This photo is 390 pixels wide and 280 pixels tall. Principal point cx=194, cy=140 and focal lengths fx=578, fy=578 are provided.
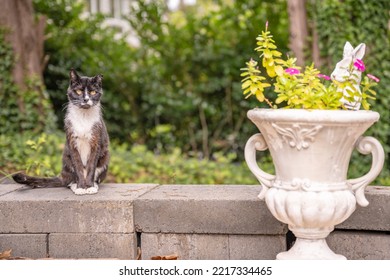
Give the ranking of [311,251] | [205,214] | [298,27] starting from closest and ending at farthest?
[311,251] → [205,214] → [298,27]

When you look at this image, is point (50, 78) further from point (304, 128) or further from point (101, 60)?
point (304, 128)

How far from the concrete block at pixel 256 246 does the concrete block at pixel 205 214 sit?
54 millimetres

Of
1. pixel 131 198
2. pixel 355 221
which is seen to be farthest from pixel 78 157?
pixel 355 221

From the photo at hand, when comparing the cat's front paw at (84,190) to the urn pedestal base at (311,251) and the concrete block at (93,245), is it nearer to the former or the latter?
the concrete block at (93,245)

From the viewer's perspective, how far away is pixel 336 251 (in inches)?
133

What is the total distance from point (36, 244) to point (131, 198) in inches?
25.2

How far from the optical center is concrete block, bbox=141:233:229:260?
11.1ft

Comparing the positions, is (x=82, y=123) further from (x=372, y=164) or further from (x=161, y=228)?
(x=372, y=164)

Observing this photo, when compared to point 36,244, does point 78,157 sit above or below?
above

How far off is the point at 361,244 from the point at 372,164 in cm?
67

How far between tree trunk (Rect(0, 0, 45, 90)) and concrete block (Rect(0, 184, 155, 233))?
3.92 m

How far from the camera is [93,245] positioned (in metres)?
3.42

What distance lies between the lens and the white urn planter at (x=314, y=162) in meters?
2.71

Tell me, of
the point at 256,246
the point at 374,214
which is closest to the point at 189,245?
the point at 256,246
